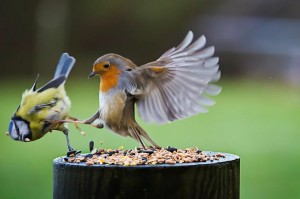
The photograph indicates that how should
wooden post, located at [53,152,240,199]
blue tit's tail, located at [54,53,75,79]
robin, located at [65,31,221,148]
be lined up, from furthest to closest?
blue tit's tail, located at [54,53,75,79] < robin, located at [65,31,221,148] < wooden post, located at [53,152,240,199]

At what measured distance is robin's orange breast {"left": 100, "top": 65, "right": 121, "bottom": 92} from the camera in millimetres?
3283

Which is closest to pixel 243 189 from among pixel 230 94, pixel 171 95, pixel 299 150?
pixel 299 150

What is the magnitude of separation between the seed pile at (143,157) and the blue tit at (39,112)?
0.22m

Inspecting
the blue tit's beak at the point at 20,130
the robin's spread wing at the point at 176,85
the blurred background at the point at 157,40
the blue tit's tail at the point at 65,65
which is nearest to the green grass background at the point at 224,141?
the blurred background at the point at 157,40

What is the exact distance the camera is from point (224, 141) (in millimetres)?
8250

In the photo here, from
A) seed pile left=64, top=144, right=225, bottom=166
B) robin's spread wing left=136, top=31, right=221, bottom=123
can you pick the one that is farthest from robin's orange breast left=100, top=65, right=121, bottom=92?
seed pile left=64, top=144, right=225, bottom=166

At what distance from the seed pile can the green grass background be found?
3330 millimetres

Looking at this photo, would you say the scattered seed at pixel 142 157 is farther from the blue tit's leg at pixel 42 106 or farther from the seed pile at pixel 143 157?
the blue tit's leg at pixel 42 106

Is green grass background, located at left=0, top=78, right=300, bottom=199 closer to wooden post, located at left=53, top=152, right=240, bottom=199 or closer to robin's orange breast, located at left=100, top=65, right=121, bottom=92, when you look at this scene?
robin's orange breast, located at left=100, top=65, right=121, bottom=92

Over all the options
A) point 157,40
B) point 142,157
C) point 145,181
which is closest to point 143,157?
point 142,157

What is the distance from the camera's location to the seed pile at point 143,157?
106 inches

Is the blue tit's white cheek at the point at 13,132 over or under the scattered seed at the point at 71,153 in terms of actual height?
over

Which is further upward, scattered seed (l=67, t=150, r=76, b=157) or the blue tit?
the blue tit

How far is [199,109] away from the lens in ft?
10.3
